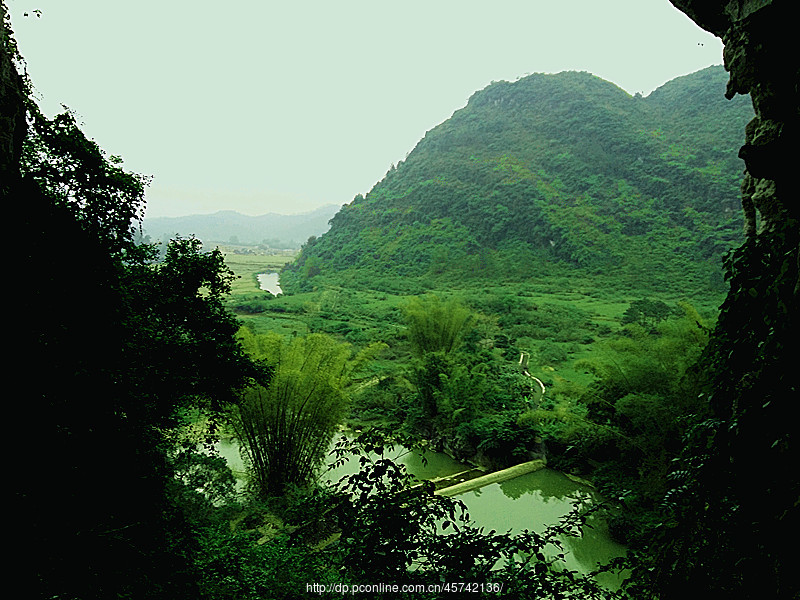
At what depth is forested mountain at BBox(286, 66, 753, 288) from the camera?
91.5ft

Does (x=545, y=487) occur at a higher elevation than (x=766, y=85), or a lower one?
lower

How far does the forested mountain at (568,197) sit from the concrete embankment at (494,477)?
19.3m

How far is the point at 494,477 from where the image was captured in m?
7.00

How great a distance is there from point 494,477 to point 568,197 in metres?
30.4

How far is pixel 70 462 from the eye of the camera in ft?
6.58

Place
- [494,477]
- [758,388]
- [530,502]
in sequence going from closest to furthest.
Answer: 1. [758,388]
2. [530,502]
3. [494,477]

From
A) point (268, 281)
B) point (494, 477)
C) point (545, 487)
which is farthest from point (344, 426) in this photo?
point (268, 281)

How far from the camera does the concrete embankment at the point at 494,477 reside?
21.4ft

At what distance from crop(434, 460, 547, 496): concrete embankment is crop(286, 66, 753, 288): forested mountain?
19285 mm

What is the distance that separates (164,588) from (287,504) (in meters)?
3.33

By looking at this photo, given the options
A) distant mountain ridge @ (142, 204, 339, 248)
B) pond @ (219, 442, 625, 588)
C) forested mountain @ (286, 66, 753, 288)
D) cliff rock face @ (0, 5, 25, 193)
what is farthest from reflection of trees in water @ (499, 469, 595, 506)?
distant mountain ridge @ (142, 204, 339, 248)

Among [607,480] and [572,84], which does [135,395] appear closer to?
[607,480]

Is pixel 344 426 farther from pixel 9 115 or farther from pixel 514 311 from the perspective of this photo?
pixel 514 311

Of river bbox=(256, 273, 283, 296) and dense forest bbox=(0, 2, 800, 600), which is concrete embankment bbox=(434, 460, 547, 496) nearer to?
dense forest bbox=(0, 2, 800, 600)
